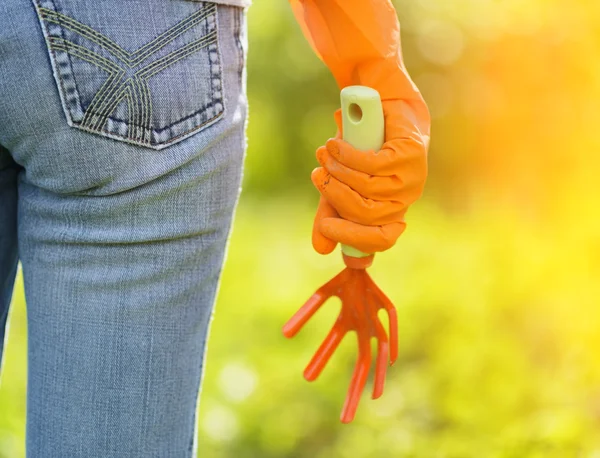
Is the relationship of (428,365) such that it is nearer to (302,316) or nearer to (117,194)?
(302,316)

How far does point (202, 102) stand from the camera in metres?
1.04

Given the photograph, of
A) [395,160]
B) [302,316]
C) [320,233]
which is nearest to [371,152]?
[395,160]

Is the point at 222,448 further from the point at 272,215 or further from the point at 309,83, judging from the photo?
the point at 309,83

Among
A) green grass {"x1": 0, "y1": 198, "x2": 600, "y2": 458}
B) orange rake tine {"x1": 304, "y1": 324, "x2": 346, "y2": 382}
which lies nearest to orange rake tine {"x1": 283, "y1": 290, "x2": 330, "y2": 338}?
orange rake tine {"x1": 304, "y1": 324, "x2": 346, "y2": 382}

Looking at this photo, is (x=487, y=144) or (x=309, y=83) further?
(x=309, y=83)

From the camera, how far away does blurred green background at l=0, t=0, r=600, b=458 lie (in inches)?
93.4

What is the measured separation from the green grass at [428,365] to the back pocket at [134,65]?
146 cm

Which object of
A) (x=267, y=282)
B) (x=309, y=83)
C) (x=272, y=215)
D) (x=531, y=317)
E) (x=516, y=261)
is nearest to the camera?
(x=531, y=317)

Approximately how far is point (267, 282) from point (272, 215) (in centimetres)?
106

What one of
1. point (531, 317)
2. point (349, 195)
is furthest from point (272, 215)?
point (349, 195)

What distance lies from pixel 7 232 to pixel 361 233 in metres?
0.51

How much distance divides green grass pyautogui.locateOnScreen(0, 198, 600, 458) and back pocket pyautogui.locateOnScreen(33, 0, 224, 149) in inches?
57.5

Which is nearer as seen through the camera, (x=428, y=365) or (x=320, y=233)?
(x=320, y=233)

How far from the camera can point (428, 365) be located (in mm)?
2684
